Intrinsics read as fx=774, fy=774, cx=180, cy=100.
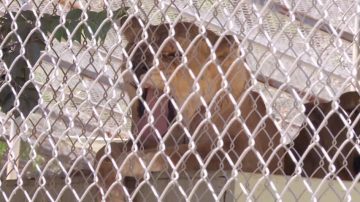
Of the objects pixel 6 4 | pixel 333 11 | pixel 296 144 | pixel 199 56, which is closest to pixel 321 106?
pixel 296 144

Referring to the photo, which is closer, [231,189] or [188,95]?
[231,189]

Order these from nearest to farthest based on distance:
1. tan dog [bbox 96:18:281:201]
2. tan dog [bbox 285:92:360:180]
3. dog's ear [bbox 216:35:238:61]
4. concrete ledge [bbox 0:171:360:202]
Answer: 1. concrete ledge [bbox 0:171:360:202]
2. tan dog [bbox 96:18:281:201]
3. dog's ear [bbox 216:35:238:61]
4. tan dog [bbox 285:92:360:180]

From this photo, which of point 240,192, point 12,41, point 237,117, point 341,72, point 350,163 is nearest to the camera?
point 237,117

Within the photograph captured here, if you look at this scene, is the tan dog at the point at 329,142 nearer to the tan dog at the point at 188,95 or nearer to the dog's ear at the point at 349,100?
the dog's ear at the point at 349,100

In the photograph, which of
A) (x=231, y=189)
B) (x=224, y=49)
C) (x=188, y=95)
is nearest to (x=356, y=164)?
(x=224, y=49)

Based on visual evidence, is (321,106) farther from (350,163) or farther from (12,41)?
(12,41)

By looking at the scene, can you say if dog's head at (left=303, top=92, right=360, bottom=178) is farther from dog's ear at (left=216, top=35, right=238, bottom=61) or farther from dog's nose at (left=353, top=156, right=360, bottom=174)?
dog's ear at (left=216, top=35, right=238, bottom=61)

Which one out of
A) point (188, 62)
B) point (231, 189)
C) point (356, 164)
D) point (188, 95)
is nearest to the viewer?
point (231, 189)

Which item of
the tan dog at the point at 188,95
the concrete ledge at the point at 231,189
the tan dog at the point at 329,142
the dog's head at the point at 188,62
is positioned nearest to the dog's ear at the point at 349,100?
the tan dog at the point at 329,142

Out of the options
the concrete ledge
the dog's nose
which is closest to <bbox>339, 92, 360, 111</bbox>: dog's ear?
the dog's nose

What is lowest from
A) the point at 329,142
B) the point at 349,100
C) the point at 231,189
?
the point at 329,142

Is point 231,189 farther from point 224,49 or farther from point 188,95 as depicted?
point 224,49

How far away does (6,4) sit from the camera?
224cm

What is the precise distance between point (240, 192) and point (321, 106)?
5.00ft
